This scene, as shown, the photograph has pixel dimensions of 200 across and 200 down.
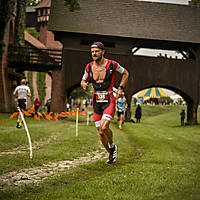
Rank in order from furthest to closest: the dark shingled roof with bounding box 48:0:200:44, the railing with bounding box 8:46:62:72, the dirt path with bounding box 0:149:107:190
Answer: the railing with bounding box 8:46:62:72, the dark shingled roof with bounding box 48:0:200:44, the dirt path with bounding box 0:149:107:190

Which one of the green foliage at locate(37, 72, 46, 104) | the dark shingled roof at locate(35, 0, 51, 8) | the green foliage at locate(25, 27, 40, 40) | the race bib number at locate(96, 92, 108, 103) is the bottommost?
the race bib number at locate(96, 92, 108, 103)

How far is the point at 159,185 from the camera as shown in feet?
16.3

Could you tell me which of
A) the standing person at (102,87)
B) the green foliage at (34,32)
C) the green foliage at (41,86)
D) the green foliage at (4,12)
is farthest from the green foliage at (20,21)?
the green foliage at (34,32)

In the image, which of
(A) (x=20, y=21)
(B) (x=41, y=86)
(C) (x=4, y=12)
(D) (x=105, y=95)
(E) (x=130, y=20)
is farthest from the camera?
(B) (x=41, y=86)

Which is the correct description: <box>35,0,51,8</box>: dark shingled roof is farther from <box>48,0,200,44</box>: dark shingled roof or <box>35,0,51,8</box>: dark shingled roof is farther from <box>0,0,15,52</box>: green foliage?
<box>0,0,15,52</box>: green foliage

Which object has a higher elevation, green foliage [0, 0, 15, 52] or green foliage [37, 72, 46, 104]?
green foliage [0, 0, 15, 52]

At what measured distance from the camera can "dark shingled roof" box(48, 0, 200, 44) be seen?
2656 centimetres

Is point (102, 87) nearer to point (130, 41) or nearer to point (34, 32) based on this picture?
point (130, 41)

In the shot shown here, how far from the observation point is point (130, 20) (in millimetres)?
28250

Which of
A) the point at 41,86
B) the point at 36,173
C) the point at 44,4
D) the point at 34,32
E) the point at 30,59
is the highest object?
the point at 44,4

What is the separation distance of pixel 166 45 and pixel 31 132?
19574mm

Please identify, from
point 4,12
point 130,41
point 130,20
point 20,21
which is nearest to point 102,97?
point 4,12

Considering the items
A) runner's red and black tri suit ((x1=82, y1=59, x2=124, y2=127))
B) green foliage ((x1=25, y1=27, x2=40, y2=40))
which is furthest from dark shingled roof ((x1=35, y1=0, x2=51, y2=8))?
runner's red and black tri suit ((x1=82, y1=59, x2=124, y2=127))

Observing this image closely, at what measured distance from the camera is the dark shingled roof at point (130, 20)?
87.1 feet
